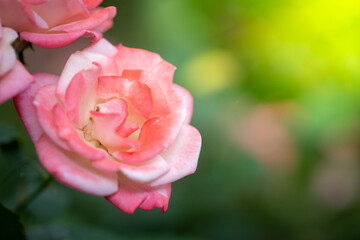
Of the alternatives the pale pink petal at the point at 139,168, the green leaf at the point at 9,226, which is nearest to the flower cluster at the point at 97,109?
the pale pink petal at the point at 139,168

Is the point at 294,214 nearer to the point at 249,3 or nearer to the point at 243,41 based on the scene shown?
the point at 243,41

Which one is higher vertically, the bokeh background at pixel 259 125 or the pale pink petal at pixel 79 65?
the pale pink petal at pixel 79 65

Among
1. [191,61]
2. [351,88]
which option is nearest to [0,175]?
[191,61]

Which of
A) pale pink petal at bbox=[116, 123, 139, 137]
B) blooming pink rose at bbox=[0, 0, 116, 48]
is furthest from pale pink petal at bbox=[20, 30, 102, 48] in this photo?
pale pink petal at bbox=[116, 123, 139, 137]

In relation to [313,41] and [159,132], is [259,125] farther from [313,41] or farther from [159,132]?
[159,132]

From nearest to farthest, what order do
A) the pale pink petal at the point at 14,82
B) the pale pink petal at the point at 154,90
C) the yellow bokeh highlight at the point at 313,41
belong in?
the pale pink petal at the point at 14,82, the pale pink petal at the point at 154,90, the yellow bokeh highlight at the point at 313,41

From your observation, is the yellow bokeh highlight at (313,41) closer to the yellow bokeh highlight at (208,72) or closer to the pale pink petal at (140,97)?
the yellow bokeh highlight at (208,72)

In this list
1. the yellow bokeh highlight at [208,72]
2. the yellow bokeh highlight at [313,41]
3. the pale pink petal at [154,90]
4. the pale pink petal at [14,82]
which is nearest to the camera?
the pale pink petal at [14,82]

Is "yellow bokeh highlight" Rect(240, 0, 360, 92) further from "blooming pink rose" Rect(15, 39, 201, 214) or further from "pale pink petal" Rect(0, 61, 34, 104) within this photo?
"pale pink petal" Rect(0, 61, 34, 104)

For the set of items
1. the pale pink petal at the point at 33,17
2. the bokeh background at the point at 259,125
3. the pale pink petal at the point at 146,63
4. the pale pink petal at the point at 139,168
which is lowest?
the bokeh background at the point at 259,125
